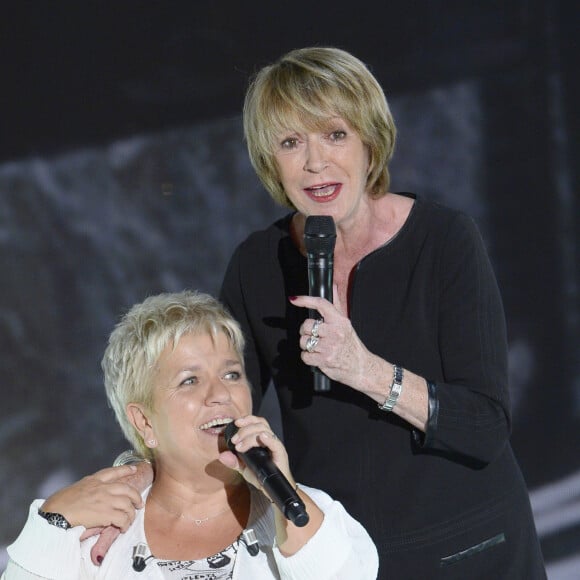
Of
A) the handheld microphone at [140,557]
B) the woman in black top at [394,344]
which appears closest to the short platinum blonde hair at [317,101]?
the woman in black top at [394,344]

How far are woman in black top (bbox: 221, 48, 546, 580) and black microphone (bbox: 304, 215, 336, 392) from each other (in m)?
0.10

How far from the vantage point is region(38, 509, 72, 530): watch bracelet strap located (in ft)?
6.35

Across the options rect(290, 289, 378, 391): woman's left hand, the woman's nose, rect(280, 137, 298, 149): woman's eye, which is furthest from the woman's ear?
rect(280, 137, 298, 149): woman's eye

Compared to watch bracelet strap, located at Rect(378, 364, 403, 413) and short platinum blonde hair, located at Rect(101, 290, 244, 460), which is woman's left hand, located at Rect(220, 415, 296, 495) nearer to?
watch bracelet strap, located at Rect(378, 364, 403, 413)

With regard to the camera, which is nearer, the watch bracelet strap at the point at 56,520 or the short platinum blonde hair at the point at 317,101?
the watch bracelet strap at the point at 56,520

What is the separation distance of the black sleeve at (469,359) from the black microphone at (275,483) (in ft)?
1.16

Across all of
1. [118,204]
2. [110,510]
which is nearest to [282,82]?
[110,510]

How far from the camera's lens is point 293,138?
6.88ft

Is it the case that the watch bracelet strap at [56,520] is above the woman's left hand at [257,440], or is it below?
below

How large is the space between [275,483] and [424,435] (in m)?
0.41

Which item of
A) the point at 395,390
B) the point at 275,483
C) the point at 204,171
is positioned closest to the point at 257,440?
the point at 275,483

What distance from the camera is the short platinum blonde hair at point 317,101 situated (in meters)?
2.05

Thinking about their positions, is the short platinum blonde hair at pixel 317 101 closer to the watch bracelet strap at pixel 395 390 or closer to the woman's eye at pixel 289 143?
the woman's eye at pixel 289 143

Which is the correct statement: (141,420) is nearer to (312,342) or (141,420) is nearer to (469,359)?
(312,342)
